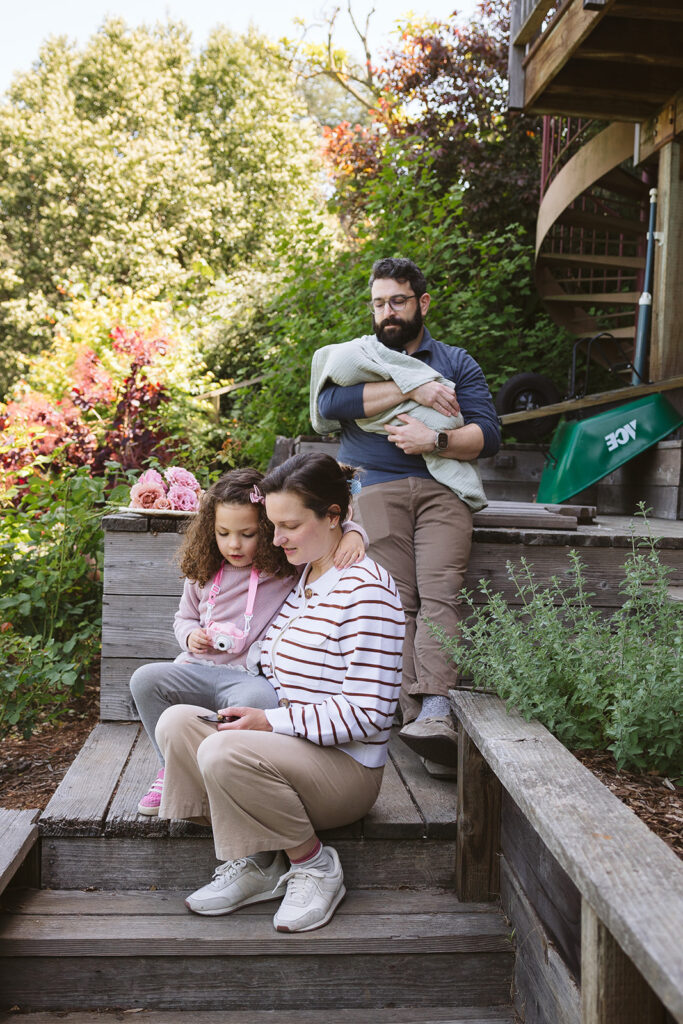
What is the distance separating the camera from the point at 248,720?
6.77 feet

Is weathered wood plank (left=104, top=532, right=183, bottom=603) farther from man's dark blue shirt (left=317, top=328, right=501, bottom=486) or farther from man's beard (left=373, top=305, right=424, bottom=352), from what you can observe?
man's beard (left=373, top=305, right=424, bottom=352)

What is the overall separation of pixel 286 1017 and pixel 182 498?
1649mm

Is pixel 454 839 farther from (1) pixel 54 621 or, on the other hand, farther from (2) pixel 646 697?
(1) pixel 54 621

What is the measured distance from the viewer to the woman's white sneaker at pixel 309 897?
2043 mm

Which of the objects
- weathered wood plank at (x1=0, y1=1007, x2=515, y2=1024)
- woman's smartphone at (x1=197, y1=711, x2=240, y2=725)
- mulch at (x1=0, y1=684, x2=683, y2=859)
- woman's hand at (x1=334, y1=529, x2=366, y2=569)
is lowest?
weathered wood plank at (x1=0, y1=1007, x2=515, y2=1024)

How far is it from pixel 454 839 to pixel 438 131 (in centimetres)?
805

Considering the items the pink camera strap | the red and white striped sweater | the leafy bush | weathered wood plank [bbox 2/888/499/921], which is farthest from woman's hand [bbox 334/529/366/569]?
the leafy bush

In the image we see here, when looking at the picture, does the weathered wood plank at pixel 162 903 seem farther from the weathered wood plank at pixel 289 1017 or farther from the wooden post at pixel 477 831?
the weathered wood plank at pixel 289 1017

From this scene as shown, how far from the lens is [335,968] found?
2.03m

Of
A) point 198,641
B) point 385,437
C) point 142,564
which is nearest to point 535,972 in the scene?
point 198,641

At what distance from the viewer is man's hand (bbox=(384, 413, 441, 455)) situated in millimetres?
2797

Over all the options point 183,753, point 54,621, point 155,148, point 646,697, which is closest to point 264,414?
point 54,621

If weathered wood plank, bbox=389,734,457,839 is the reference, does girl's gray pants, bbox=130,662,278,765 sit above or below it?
above

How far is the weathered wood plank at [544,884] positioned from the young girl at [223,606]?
666 millimetres
